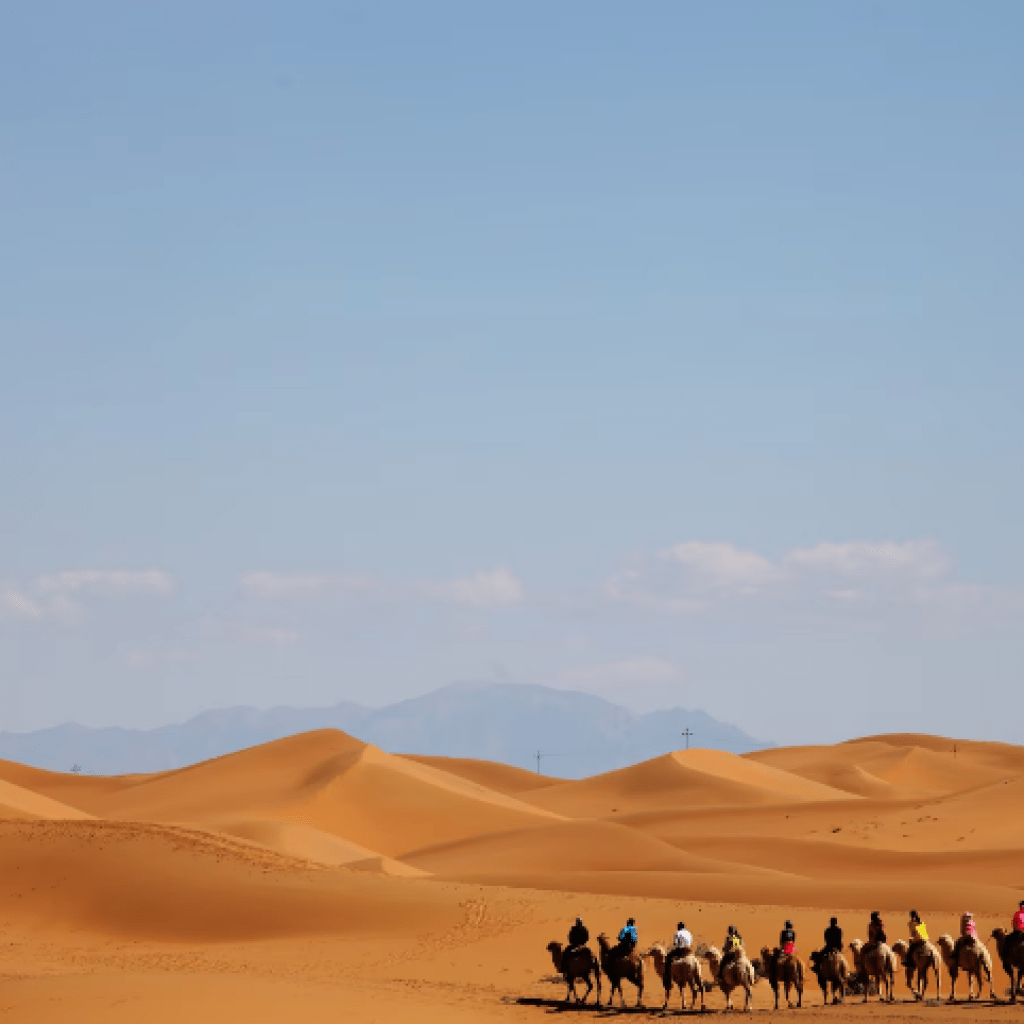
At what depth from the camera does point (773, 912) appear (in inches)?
1592

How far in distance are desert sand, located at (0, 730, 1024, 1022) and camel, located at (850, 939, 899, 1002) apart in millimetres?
434

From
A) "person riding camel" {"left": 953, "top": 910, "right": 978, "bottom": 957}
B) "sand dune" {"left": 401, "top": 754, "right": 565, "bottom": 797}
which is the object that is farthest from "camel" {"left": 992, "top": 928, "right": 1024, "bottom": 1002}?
"sand dune" {"left": 401, "top": 754, "right": 565, "bottom": 797}

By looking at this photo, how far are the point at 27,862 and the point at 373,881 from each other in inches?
398

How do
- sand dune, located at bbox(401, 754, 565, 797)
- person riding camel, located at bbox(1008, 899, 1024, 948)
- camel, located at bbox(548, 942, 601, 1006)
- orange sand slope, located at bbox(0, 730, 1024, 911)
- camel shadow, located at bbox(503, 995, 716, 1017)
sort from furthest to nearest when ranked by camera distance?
sand dune, located at bbox(401, 754, 565, 797)
orange sand slope, located at bbox(0, 730, 1024, 911)
camel, located at bbox(548, 942, 601, 1006)
camel shadow, located at bbox(503, 995, 716, 1017)
person riding camel, located at bbox(1008, 899, 1024, 948)

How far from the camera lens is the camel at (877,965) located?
2864cm

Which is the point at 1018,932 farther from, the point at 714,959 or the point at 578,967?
the point at 578,967

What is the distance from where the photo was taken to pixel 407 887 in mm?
43312

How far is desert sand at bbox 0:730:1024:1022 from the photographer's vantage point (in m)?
28.4

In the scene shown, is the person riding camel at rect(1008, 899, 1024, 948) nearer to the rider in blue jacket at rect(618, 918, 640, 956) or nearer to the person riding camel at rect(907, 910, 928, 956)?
the person riding camel at rect(907, 910, 928, 956)

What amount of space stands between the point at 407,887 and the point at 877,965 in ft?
56.5

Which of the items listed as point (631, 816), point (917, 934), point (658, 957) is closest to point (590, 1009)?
point (658, 957)

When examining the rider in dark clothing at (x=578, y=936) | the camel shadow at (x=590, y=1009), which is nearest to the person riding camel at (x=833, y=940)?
the camel shadow at (x=590, y=1009)

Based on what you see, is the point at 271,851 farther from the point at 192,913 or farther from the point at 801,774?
the point at 801,774

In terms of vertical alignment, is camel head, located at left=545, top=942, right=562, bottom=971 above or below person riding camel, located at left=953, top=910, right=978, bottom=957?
below
